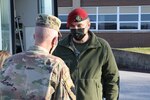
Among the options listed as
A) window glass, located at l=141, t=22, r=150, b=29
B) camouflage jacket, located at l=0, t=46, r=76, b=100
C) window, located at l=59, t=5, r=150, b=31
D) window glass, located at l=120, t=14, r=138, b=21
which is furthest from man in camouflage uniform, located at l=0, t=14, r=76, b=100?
window glass, located at l=120, t=14, r=138, b=21

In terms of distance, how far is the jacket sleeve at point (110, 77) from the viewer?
15.2ft

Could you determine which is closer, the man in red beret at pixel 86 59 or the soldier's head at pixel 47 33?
the soldier's head at pixel 47 33

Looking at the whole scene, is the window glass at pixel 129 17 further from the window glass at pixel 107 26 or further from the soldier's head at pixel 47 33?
the soldier's head at pixel 47 33

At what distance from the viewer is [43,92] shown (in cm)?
315

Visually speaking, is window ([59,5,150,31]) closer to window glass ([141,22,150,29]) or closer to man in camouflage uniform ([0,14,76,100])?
window glass ([141,22,150,29])

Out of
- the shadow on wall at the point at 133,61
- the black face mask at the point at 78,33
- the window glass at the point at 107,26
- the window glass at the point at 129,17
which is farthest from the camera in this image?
the window glass at the point at 107,26

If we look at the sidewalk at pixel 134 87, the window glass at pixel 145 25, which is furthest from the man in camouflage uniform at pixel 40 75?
the window glass at pixel 145 25

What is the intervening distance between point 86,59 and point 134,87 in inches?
440

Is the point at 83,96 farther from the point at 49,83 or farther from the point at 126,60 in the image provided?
the point at 126,60

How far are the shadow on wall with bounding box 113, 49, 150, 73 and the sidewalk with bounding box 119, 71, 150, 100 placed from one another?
10.8ft

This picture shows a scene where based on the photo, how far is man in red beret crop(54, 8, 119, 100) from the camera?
4512mm

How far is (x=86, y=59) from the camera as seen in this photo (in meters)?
4.59

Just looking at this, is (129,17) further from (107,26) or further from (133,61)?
(133,61)

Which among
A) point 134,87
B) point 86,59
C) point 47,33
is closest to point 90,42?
point 86,59
